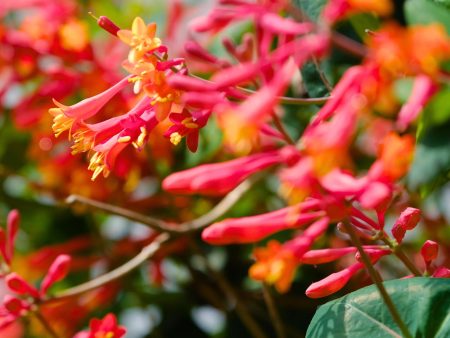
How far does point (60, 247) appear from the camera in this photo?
5.08ft

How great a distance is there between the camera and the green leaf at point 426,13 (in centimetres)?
82

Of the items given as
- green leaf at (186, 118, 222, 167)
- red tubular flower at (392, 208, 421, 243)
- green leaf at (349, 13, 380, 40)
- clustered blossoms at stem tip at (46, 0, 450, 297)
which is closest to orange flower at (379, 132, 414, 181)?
clustered blossoms at stem tip at (46, 0, 450, 297)

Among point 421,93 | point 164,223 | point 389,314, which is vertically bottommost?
point 164,223

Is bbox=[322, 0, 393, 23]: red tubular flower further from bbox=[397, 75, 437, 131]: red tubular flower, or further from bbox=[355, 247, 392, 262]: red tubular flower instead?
bbox=[355, 247, 392, 262]: red tubular flower

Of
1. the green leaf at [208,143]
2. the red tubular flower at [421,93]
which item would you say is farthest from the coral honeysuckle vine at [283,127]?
the green leaf at [208,143]

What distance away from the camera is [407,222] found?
75cm

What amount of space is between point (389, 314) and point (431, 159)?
0.28 metres

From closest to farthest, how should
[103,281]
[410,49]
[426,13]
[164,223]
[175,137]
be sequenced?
[410,49] → [175,137] → [426,13] → [103,281] → [164,223]

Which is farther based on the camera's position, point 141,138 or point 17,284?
point 17,284

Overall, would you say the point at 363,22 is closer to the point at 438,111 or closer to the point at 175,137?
the point at 438,111

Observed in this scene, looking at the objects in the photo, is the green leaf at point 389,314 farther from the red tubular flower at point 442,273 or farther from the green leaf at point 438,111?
the green leaf at point 438,111

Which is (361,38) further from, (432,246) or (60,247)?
(60,247)

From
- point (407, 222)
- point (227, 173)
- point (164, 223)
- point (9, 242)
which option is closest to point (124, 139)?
point (227, 173)

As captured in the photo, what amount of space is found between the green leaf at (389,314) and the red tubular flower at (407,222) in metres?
0.04
